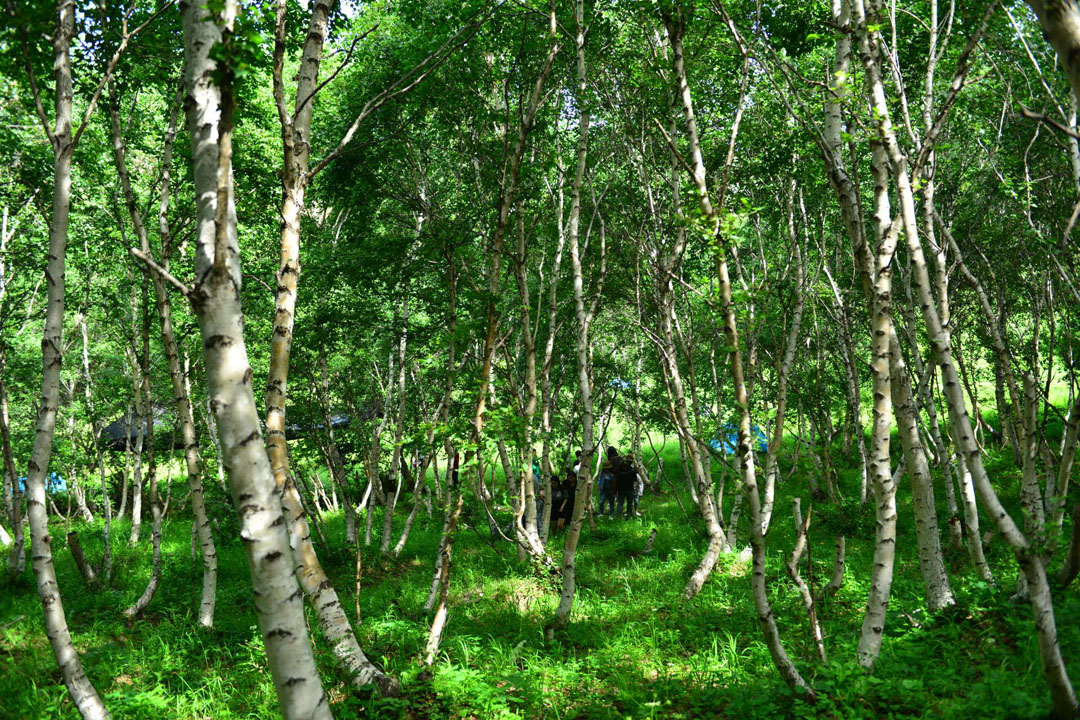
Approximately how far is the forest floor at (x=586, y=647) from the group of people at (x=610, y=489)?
10.4 ft

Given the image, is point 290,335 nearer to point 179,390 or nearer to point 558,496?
point 179,390

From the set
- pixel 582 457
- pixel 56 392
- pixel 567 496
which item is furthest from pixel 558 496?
pixel 56 392

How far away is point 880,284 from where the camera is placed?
4.91 m

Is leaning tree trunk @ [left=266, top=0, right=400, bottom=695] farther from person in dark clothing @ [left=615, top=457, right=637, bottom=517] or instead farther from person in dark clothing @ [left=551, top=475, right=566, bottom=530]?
person in dark clothing @ [left=615, top=457, right=637, bottom=517]

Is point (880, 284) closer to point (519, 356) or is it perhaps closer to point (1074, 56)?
point (1074, 56)

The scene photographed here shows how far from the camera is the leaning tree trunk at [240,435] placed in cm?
271

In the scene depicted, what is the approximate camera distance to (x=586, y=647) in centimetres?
708

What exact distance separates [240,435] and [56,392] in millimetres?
3371

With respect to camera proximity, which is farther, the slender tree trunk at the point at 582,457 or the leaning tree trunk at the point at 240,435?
the slender tree trunk at the point at 582,457

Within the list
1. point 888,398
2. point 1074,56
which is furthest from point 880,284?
point 1074,56

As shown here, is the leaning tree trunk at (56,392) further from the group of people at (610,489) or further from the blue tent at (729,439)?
the group of people at (610,489)

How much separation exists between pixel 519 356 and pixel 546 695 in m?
10.6

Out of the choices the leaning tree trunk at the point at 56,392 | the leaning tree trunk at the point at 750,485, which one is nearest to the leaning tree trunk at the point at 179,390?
the leaning tree trunk at the point at 56,392

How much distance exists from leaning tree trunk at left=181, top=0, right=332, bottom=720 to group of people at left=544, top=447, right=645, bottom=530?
1227cm
